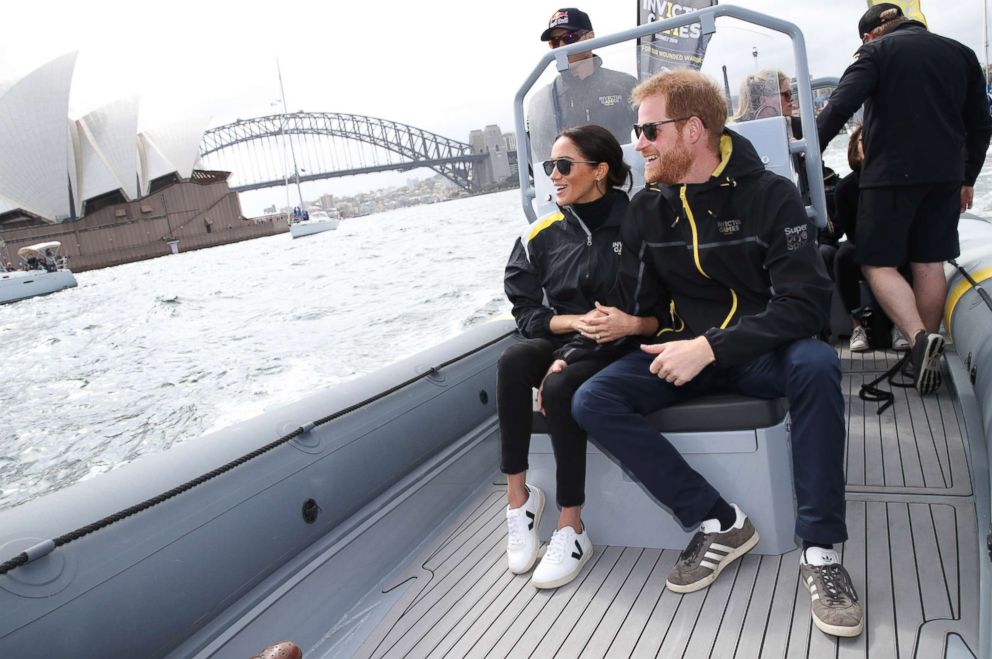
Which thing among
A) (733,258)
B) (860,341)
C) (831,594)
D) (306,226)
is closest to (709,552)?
(831,594)

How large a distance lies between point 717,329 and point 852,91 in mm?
1137

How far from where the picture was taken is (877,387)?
2.52 metres

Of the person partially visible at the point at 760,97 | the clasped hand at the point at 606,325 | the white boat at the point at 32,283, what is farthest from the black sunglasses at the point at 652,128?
the white boat at the point at 32,283

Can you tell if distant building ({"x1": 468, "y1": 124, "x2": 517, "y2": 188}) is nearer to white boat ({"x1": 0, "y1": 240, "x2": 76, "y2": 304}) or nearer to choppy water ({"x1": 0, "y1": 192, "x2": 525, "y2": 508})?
white boat ({"x1": 0, "y1": 240, "x2": 76, "y2": 304})

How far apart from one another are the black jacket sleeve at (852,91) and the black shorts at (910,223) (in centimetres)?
25

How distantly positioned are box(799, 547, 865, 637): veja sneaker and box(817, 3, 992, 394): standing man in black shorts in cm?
107

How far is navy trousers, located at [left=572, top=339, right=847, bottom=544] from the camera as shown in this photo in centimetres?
136

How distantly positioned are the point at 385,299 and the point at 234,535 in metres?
8.21

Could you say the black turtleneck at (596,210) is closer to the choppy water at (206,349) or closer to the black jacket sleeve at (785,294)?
the black jacket sleeve at (785,294)

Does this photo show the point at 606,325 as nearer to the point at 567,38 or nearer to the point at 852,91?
the point at 852,91

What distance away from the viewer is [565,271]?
192 centimetres

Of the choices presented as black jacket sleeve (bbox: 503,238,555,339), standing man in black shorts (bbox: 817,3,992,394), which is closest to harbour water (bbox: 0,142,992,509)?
standing man in black shorts (bbox: 817,3,992,394)

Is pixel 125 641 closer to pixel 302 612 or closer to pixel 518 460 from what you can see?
pixel 302 612

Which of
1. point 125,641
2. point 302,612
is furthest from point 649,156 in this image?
point 125,641
